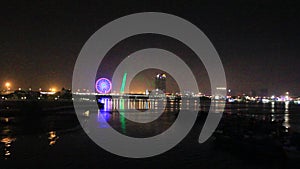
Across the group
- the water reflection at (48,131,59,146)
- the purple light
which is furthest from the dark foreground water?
the purple light

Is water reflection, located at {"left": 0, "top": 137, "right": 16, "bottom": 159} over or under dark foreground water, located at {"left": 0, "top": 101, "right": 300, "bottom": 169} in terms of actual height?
over

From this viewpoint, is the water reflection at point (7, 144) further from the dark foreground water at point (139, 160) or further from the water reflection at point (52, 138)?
the water reflection at point (52, 138)

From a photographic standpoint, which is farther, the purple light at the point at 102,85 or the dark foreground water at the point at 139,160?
the purple light at the point at 102,85

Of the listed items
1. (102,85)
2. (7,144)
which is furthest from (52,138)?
(102,85)

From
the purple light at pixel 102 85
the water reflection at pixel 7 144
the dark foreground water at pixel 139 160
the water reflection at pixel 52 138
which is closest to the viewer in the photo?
the dark foreground water at pixel 139 160

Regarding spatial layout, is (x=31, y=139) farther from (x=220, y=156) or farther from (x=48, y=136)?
(x=220, y=156)

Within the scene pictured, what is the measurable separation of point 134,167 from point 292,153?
861 centimetres

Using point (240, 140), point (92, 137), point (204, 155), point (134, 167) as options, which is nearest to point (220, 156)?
point (204, 155)

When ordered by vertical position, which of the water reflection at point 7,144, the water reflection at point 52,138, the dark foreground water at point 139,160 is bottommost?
the dark foreground water at point 139,160

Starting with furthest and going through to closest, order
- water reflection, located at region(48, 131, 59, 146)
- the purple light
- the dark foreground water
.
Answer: the purple light
water reflection, located at region(48, 131, 59, 146)
the dark foreground water

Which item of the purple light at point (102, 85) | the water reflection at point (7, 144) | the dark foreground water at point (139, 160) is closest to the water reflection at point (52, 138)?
the dark foreground water at point (139, 160)

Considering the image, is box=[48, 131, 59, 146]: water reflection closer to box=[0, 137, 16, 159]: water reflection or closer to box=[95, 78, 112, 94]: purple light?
box=[0, 137, 16, 159]: water reflection

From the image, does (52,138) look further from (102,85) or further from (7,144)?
(102,85)

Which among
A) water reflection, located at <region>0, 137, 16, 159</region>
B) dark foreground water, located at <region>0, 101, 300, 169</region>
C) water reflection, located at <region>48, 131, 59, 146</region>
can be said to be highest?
water reflection, located at <region>0, 137, 16, 159</region>
